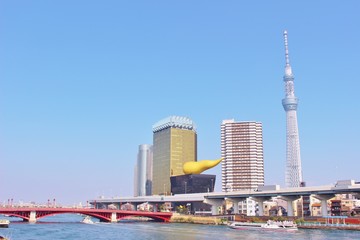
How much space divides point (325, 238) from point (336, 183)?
45.1 meters

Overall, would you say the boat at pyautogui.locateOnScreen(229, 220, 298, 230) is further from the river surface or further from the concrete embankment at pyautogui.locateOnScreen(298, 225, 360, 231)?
the concrete embankment at pyautogui.locateOnScreen(298, 225, 360, 231)

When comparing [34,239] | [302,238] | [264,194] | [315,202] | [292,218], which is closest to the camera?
[34,239]

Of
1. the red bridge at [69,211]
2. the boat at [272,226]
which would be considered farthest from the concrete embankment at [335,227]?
the red bridge at [69,211]

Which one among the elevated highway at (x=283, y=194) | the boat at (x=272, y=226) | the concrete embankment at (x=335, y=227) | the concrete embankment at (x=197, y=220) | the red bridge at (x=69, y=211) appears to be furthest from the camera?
the concrete embankment at (x=197, y=220)

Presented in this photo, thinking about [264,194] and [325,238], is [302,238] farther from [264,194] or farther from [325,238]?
[264,194]

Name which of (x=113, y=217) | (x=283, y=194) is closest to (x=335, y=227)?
(x=283, y=194)

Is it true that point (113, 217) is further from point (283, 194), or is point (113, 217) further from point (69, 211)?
point (283, 194)

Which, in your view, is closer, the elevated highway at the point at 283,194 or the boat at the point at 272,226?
the boat at the point at 272,226

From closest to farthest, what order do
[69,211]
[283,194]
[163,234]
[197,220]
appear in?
[163,234], [69,211], [283,194], [197,220]

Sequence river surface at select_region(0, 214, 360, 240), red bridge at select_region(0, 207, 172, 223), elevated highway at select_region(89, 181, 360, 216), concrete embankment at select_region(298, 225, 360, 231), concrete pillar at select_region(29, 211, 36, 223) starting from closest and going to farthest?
river surface at select_region(0, 214, 360, 240), concrete embankment at select_region(298, 225, 360, 231), elevated highway at select_region(89, 181, 360, 216), red bridge at select_region(0, 207, 172, 223), concrete pillar at select_region(29, 211, 36, 223)

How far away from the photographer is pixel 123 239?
77.8 m

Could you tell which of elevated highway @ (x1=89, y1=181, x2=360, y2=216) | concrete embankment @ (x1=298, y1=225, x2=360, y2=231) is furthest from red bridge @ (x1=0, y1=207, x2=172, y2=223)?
concrete embankment @ (x1=298, y1=225, x2=360, y2=231)

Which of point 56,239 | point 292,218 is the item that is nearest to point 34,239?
point 56,239

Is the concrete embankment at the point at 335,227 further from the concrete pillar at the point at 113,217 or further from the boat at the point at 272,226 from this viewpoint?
the concrete pillar at the point at 113,217
